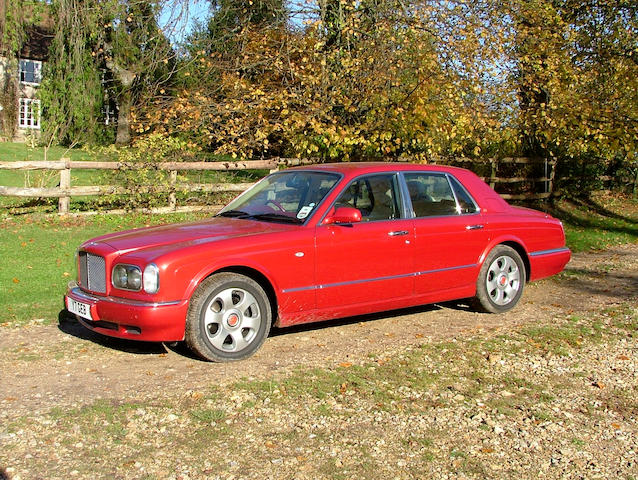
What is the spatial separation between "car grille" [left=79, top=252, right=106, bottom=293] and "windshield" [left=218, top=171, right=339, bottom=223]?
4.92ft

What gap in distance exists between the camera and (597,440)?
4.54 m

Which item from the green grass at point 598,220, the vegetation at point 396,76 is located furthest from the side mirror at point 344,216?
the green grass at point 598,220

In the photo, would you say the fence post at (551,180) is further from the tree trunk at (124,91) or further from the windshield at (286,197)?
the windshield at (286,197)

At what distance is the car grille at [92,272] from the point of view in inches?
239

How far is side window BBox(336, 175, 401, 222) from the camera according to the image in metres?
6.93

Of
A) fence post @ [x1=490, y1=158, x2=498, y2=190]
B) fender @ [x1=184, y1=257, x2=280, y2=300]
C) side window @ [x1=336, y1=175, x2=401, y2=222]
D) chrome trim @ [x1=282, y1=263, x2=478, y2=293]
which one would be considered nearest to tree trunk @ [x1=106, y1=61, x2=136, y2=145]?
fence post @ [x1=490, y1=158, x2=498, y2=190]

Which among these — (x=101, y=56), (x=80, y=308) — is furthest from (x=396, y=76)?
(x=101, y=56)

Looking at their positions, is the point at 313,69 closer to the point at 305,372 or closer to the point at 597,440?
the point at 305,372

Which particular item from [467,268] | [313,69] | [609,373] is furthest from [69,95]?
[609,373]

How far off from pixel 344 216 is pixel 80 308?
244cm

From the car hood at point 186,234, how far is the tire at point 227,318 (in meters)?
0.39

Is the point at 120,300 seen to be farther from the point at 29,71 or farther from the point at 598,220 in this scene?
the point at 29,71

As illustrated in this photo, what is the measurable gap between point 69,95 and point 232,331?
87.2 feet

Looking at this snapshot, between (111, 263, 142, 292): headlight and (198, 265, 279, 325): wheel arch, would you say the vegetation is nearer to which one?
(198, 265, 279, 325): wheel arch
